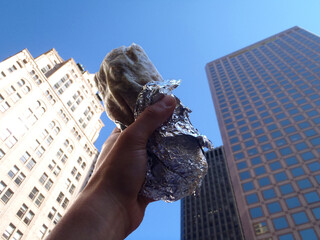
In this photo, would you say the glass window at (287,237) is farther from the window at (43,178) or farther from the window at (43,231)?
the window at (43,178)

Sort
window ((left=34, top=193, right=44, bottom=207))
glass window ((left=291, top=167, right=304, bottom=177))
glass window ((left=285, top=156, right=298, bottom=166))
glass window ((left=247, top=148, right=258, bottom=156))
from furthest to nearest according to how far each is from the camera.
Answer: glass window ((left=247, top=148, right=258, bottom=156)), glass window ((left=285, top=156, right=298, bottom=166)), glass window ((left=291, top=167, right=304, bottom=177)), window ((left=34, top=193, right=44, bottom=207))

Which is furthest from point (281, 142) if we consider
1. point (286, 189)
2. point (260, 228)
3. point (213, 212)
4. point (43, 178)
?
point (213, 212)

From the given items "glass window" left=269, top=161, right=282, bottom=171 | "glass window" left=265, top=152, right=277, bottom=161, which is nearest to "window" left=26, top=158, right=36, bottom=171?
"glass window" left=269, top=161, right=282, bottom=171

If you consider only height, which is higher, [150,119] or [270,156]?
[150,119]

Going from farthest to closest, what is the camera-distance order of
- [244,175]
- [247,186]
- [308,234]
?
1. [244,175]
2. [247,186]
3. [308,234]

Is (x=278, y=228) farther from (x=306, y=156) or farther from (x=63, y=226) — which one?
(x=63, y=226)

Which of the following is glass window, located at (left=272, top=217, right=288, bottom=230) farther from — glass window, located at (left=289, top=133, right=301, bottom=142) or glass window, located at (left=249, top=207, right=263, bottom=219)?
glass window, located at (left=289, top=133, right=301, bottom=142)

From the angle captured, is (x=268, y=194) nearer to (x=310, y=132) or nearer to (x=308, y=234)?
(x=308, y=234)
